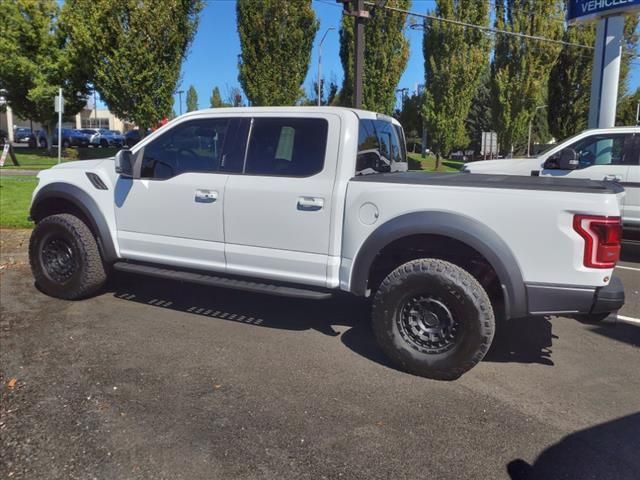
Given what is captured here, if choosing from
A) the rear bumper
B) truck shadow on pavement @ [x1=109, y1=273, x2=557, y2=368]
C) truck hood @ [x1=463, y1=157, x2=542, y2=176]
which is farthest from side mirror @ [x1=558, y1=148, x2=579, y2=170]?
the rear bumper

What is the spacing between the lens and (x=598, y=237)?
345 centimetres

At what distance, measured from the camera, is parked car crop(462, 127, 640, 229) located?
8.28m

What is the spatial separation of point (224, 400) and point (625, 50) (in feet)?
83.1

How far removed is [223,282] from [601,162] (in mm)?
6690

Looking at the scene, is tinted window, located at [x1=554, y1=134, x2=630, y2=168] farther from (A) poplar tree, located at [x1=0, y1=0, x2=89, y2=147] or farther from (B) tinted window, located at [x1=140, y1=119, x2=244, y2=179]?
(A) poplar tree, located at [x1=0, y1=0, x2=89, y2=147]

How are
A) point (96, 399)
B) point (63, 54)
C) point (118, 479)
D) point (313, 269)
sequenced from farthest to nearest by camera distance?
point (63, 54)
point (313, 269)
point (96, 399)
point (118, 479)

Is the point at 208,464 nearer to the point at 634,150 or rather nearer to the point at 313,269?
the point at 313,269

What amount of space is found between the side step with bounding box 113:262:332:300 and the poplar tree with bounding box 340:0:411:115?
56.4 ft

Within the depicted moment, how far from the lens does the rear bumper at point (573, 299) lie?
11.7 feet

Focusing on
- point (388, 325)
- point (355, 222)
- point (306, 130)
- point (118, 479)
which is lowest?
point (118, 479)

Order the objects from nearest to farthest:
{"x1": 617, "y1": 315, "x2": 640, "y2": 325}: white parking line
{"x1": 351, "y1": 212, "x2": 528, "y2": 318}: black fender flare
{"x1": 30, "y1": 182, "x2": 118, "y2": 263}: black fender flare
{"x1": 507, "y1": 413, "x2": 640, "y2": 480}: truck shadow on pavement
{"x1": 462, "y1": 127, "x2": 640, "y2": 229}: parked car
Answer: {"x1": 507, "y1": 413, "x2": 640, "y2": 480}: truck shadow on pavement, {"x1": 351, "y1": 212, "x2": 528, "y2": 318}: black fender flare, {"x1": 30, "y1": 182, "x2": 118, "y2": 263}: black fender flare, {"x1": 617, "y1": 315, "x2": 640, "y2": 325}: white parking line, {"x1": 462, "y1": 127, "x2": 640, "y2": 229}: parked car

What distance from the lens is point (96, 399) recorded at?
3.56 meters

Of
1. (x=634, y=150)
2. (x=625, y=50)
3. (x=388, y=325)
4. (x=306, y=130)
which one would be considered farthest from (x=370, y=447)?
(x=625, y=50)

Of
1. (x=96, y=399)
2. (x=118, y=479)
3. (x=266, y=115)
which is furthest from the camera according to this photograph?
(x=266, y=115)
